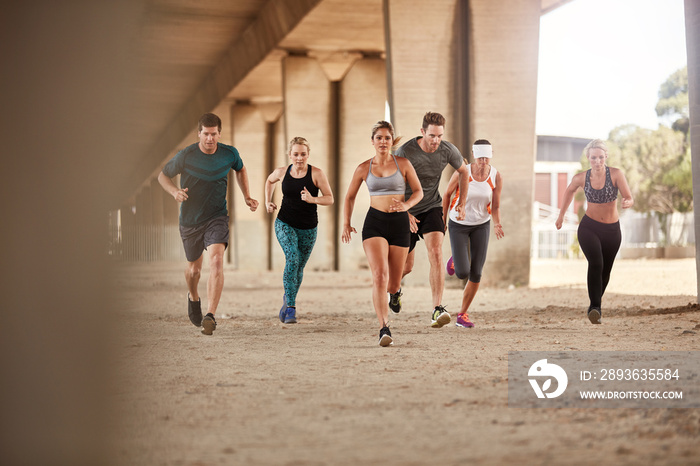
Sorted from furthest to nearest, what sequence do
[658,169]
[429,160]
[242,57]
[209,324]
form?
[658,169] < [242,57] < [429,160] < [209,324]

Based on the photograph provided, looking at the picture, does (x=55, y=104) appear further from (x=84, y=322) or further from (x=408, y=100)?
(x=408, y=100)

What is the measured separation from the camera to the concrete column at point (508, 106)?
720 inches

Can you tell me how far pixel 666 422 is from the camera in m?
A: 4.88

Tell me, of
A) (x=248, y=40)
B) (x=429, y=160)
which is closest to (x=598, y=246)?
(x=429, y=160)

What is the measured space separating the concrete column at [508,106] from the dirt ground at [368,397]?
20.8 feet

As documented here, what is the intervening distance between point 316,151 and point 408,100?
39.1 ft

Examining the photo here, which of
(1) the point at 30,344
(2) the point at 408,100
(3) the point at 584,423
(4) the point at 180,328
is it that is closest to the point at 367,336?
(4) the point at 180,328

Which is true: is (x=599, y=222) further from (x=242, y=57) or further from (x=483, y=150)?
(x=242, y=57)

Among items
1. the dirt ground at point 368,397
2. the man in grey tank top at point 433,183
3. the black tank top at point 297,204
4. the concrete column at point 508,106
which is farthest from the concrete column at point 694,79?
the concrete column at point 508,106

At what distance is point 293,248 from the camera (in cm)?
1079

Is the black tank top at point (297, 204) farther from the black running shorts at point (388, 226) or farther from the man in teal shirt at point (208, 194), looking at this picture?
the black running shorts at point (388, 226)

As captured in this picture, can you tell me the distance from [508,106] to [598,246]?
8529 millimetres

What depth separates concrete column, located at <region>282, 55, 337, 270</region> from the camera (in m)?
29.9

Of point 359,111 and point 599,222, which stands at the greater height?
point 359,111
